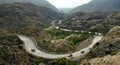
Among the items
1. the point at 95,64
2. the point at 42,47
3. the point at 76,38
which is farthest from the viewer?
the point at 76,38

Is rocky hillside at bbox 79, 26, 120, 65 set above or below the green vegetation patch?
above

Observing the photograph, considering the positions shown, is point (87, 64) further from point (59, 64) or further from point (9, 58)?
point (9, 58)

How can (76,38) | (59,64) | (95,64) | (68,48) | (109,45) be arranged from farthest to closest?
(76,38)
(68,48)
(109,45)
(59,64)
(95,64)

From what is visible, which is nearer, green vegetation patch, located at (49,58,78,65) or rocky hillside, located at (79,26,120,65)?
rocky hillside, located at (79,26,120,65)

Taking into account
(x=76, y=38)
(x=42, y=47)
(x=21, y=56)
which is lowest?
(x=76, y=38)

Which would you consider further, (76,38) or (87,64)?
(76,38)

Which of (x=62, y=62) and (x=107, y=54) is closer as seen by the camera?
(x=62, y=62)

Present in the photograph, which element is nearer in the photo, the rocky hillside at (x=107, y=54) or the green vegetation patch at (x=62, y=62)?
the rocky hillside at (x=107, y=54)

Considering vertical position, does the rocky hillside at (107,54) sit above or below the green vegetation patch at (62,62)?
above

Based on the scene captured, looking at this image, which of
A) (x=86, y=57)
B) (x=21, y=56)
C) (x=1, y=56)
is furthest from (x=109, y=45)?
(x=1, y=56)

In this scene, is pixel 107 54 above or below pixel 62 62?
above

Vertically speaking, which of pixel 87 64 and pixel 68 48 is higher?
pixel 87 64
